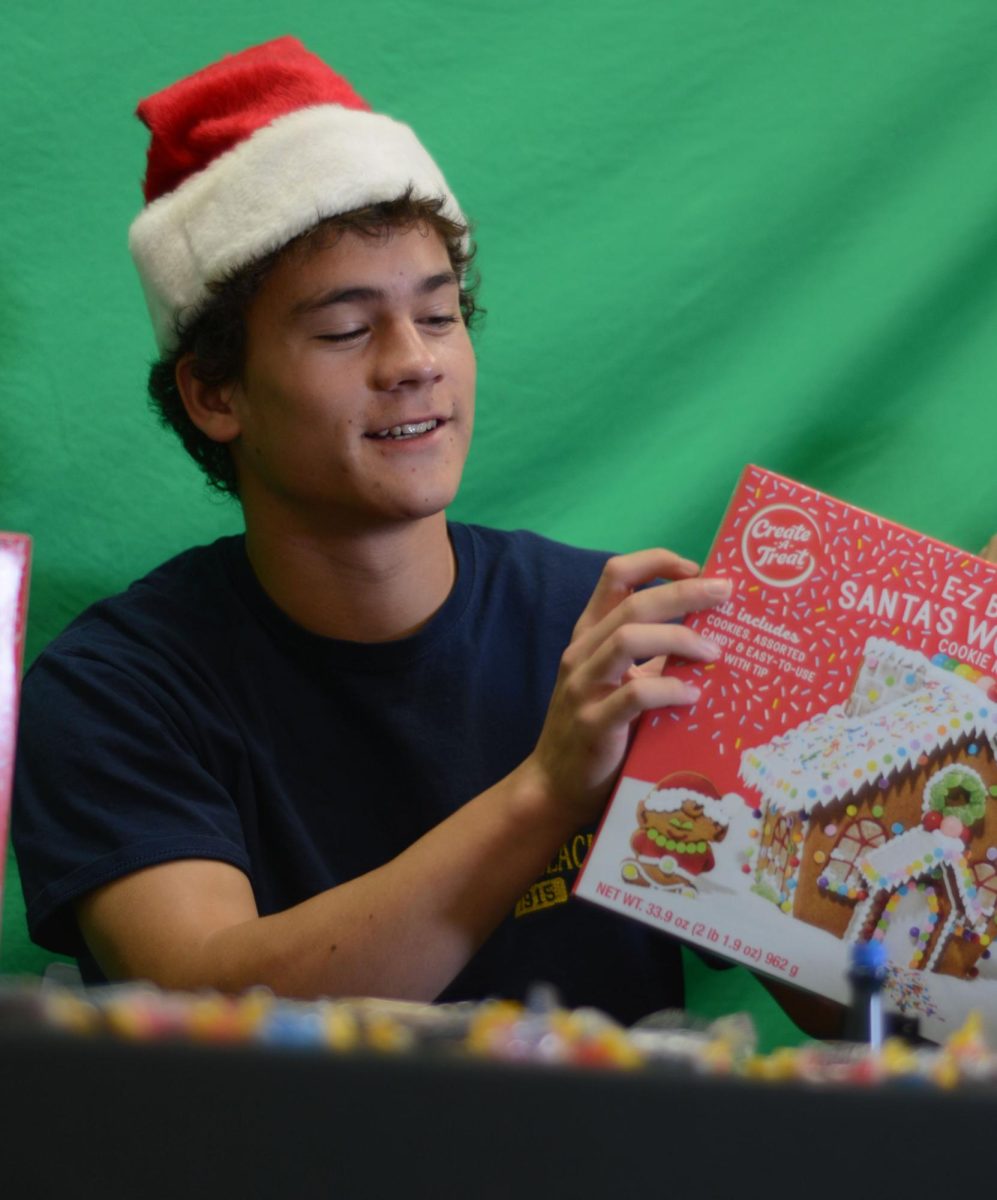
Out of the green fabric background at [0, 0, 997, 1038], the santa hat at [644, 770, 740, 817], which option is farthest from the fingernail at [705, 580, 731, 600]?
the green fabric background at [0, 0, 997, 1038]

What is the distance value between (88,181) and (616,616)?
0.72m

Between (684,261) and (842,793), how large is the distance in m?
0.68

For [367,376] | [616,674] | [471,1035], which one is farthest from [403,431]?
[471,1035]

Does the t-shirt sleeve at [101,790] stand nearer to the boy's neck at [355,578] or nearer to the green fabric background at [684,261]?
the boy's neck at [355,578]

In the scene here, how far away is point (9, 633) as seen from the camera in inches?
28.2

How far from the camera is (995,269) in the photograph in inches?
56.4

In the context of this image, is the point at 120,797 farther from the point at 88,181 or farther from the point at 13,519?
the point at 88,181

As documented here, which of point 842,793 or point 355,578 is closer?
point 842,793

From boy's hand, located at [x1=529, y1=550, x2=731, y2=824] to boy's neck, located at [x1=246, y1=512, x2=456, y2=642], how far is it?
268 millimetres

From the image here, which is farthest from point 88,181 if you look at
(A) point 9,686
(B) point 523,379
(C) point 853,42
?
(A) point 9,686

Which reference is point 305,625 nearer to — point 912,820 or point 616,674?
point 616,674

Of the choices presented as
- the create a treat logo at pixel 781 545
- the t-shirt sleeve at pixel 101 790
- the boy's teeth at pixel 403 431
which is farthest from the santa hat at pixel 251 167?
the create a treat logo at pixel 781 545

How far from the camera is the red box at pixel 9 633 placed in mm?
713

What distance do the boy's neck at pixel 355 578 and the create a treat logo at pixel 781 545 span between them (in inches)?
14.2
